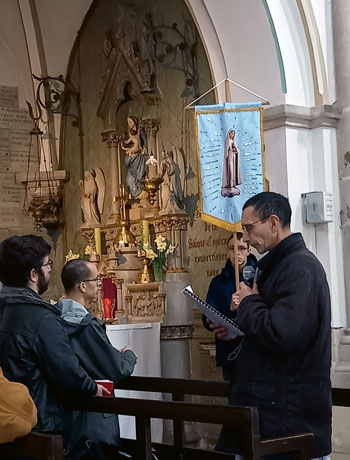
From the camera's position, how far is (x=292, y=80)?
724 centimetres

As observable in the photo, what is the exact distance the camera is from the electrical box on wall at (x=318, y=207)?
708 centimetres

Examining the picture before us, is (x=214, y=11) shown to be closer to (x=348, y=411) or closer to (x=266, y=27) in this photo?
(x=266, y=27)

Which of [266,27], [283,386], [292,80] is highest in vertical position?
[266,27]

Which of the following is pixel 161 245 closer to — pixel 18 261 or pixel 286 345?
pixel 18 261

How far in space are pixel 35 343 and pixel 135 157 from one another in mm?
5370

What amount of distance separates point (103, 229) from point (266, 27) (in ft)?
10.8

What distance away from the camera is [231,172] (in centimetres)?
652

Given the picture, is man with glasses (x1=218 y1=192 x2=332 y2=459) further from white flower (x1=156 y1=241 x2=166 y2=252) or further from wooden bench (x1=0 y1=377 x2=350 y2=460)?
white flower (x1=156 y1=241 x2=166 y2=252)

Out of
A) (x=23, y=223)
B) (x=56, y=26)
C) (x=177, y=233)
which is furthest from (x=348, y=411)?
(x=56, y=26)

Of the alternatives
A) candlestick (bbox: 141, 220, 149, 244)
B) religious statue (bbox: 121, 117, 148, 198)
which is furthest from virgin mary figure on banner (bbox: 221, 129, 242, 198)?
religious statue (bbox: 121, 117, 148, 198)

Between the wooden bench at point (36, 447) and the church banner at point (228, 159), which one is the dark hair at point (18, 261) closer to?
the wooden bench at point (36, 447)

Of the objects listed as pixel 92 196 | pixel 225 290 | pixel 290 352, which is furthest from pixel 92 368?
pixel 92 196

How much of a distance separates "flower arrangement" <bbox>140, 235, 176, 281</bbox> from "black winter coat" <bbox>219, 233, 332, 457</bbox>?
4963 mm

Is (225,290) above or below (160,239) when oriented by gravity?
below
